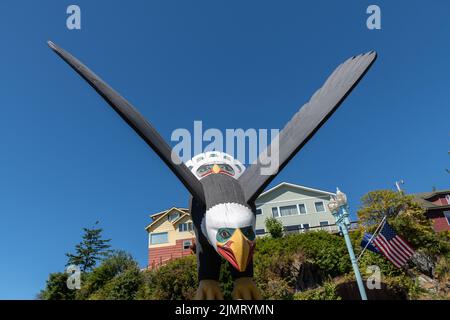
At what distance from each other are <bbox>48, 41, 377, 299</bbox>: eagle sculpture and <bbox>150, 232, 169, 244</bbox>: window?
25487 millimetres

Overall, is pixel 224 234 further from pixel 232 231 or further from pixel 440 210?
pixel 440 210

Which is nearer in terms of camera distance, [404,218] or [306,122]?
[306,122]

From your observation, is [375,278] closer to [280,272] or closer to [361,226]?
[280,272]

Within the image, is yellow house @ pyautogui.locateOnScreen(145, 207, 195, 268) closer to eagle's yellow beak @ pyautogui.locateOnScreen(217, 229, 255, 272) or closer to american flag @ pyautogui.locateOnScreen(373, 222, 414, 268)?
american flag @ pyautogui.locateOnScreen(373, 222, 414, 268)

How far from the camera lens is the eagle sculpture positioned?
16.2ft

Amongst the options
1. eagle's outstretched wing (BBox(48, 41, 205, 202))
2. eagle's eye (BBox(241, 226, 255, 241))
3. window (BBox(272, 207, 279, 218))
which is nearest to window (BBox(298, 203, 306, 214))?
window (BBox(272, 207, 279, 218))

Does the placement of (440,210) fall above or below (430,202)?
below

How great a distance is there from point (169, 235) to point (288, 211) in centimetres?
1239

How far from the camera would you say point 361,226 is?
1953 cm

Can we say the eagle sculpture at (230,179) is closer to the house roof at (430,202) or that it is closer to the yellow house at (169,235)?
the yellow house at (169,235)

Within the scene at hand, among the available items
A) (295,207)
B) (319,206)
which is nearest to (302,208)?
(295,207)

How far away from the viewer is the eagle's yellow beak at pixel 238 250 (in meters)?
4.60

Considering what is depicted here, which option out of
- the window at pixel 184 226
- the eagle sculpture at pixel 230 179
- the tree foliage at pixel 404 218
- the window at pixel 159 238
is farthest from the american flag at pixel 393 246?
the window at pixel 159 238

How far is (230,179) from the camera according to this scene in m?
5.97
